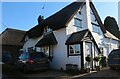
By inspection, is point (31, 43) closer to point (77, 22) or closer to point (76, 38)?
point (77, 22)

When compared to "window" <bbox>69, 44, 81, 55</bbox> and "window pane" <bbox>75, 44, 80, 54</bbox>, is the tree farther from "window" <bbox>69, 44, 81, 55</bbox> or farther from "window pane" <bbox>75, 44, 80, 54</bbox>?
"window pane" <bbox>75, 44, 80, 54</bbox>

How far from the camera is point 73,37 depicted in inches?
722

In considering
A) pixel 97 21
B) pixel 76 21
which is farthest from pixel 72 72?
pixel 97 21

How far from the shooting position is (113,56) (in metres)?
14.6

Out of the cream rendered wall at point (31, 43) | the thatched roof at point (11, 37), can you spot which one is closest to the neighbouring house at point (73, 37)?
the cream rendered wall at point (31, 43)

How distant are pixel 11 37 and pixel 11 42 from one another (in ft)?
6.45

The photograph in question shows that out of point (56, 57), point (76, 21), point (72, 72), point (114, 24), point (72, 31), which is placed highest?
point (114, 24)

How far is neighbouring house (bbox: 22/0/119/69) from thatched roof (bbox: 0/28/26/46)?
9.91 m

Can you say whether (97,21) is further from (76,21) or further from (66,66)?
(66,66)

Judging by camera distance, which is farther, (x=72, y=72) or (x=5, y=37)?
(x=5, y=37)

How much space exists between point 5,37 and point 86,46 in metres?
21.2

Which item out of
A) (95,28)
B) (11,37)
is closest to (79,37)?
(95,28)

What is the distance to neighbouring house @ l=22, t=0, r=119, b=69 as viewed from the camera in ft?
57.7

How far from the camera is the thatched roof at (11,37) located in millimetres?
33219
